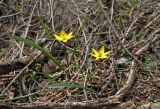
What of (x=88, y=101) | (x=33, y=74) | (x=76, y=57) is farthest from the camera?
(x=76, y=57)

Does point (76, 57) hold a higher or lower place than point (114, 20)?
lower

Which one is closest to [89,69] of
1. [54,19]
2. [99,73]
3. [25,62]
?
[99,73]

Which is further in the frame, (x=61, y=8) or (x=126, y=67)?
(x=61, y=8)

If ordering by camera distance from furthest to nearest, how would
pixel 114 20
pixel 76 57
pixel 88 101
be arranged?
pixel 114 20
pixel 76 57
pixel 88 101

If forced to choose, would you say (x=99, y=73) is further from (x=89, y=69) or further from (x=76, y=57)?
(x=76, y=57)

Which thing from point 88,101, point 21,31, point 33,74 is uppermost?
point 21,31

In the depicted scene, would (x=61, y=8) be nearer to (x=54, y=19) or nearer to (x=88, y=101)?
(x=54, y=19)
